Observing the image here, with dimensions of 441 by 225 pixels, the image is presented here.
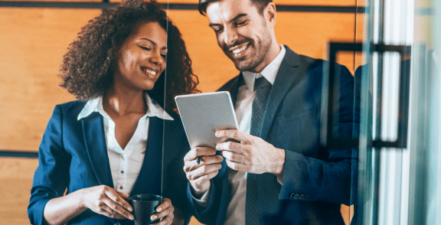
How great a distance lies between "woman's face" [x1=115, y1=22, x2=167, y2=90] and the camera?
1130 millimetres

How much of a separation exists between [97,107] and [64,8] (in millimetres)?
421

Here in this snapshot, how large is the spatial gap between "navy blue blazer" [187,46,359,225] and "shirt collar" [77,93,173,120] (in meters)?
0.31

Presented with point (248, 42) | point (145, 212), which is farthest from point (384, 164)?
point (145, 212)

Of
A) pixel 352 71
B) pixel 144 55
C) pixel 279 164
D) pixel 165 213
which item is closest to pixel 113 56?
pixel 144 55

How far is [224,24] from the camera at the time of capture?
104 centimetres

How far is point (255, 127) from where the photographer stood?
101 cm

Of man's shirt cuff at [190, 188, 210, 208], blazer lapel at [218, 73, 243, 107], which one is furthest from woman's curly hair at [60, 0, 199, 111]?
man's shirt cuff at [190, 188, 210, 208]

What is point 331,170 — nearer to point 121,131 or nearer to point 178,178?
point 178,178

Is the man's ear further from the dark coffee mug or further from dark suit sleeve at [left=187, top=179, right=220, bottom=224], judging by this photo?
the dark coffee mug

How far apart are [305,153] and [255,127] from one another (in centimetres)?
18

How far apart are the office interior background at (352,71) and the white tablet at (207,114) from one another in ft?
0.41

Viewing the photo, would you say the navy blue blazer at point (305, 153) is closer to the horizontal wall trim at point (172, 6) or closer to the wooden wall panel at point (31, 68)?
the horizontal wall trim at point (172, 6)

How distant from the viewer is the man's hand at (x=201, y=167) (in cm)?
102

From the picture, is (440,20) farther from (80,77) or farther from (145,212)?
(80,77)
